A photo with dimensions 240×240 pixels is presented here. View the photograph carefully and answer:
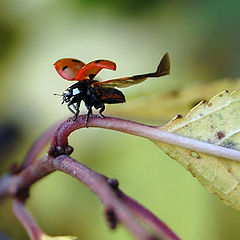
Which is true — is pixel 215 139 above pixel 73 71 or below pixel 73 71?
below

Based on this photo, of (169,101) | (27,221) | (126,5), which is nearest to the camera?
(27,221)

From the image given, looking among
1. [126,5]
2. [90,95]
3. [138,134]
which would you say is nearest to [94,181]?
[138,134]

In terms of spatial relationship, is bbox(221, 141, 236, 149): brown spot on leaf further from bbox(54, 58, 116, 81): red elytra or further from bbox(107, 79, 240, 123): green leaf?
bbox(107, 79, 240, 123): green leaf

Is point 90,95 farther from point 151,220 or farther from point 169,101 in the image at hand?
point 169,101

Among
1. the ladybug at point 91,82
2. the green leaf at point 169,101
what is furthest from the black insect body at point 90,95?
the green leaf at point 169,101

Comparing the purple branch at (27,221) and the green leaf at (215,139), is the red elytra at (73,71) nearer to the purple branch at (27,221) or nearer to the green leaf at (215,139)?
the green leaf at (215,139)

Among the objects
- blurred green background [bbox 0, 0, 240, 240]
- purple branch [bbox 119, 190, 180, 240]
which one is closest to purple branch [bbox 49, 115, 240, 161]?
purple branch [bbox 119, 190, 180, 240]
